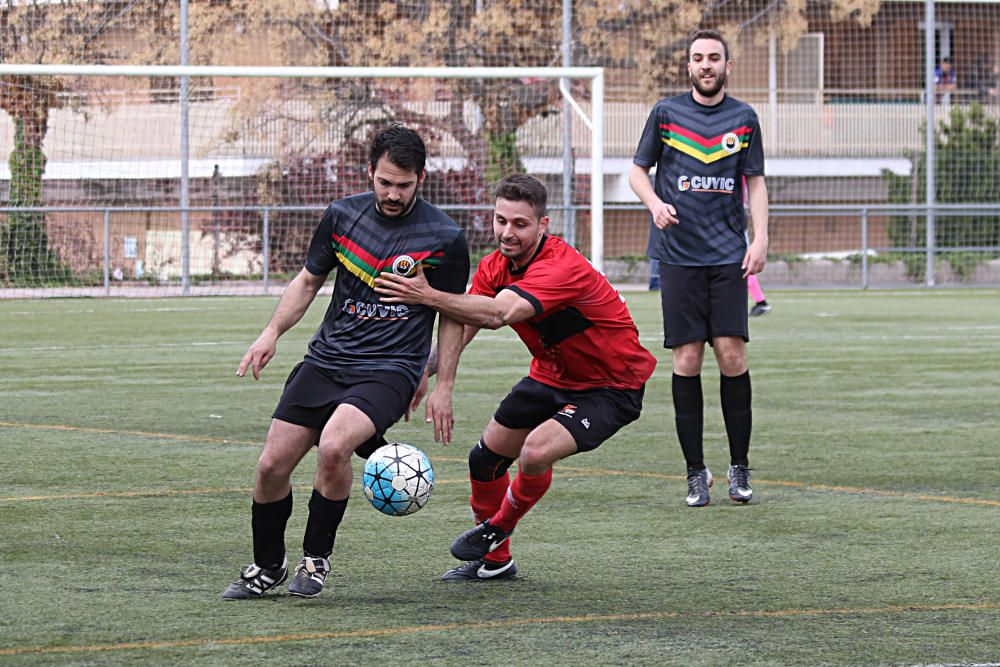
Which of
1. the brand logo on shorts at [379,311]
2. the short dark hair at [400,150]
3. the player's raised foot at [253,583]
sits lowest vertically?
the player's raised foot at [253,583]

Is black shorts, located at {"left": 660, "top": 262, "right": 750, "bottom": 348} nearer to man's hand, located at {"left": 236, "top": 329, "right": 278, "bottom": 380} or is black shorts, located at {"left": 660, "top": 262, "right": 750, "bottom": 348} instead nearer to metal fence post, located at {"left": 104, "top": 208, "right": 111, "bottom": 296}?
man's hand, located at {"left": 236, "top": 329, "right": 278, "bottom": 380}

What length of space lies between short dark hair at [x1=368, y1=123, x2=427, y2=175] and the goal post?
17.4m

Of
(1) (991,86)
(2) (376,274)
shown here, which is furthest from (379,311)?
(1) (991,86)

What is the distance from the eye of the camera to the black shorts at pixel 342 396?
5180 mm

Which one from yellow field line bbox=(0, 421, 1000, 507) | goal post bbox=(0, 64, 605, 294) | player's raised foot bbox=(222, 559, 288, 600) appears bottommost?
player's raised foot bbox=(222, 559, 288, 600)

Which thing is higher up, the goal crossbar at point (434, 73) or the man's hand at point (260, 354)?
the goal crossbar at point (434, 73)

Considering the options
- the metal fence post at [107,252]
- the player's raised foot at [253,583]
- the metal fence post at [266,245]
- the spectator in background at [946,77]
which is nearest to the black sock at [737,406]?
the player's raised foot at [253,583]

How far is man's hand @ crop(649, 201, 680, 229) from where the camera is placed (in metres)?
7.20

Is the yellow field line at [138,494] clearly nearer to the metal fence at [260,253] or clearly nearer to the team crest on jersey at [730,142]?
the team crest on jersey at [730,142]

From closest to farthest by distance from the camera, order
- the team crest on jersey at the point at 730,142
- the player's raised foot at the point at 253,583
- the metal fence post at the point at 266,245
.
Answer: the player's raised foot at the point at 253,583
the team crest on jersey at the point at 730,142
the metal fence post at the point at 266,245

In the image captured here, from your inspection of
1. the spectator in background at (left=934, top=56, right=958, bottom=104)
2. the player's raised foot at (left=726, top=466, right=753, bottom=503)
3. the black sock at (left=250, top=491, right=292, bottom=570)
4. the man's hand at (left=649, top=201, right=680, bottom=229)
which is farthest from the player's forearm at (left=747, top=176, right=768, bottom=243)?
the spectator in background at (left=934, top=56, right=958, bottom=104)

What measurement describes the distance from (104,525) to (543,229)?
78.3 inches

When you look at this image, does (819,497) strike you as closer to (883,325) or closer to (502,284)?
(502,284)

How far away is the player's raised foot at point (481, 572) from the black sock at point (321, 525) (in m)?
0.42
